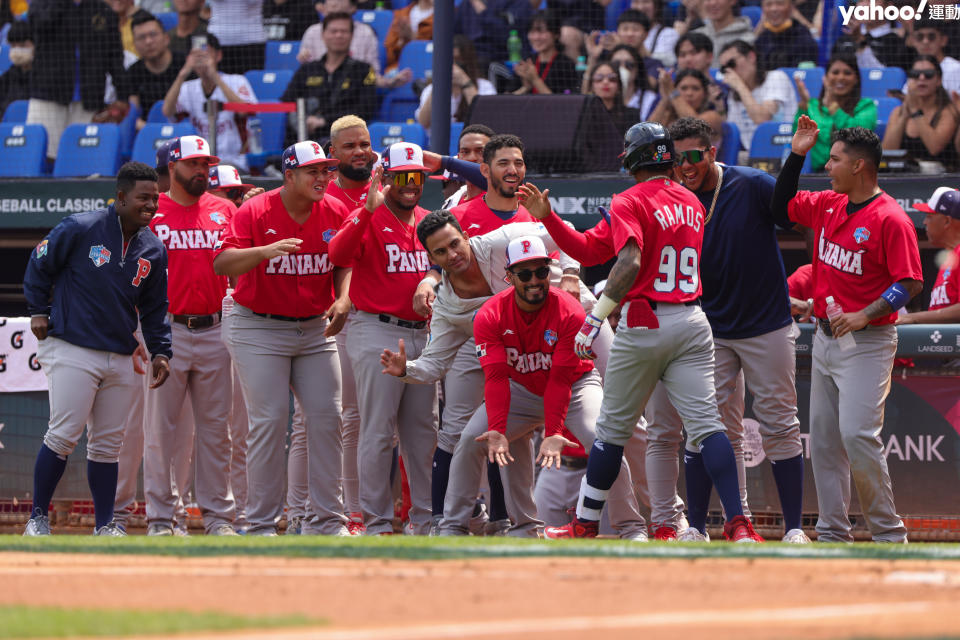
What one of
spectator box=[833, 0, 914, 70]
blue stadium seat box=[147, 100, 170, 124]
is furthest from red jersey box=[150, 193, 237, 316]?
spectator box=[833, 0, 914, 70]

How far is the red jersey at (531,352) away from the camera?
19.5ft

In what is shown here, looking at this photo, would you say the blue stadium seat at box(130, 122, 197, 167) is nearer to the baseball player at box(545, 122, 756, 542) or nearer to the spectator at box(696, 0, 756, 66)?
the spectator at box(696, 0, 756, 66)

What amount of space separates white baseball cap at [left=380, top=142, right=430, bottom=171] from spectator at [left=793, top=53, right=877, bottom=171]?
356 cm

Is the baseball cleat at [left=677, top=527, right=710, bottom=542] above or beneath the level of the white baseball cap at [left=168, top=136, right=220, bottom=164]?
beneath

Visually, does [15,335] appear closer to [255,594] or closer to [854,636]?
[255,594]

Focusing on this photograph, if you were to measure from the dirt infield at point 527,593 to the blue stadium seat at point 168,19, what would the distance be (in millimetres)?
9096

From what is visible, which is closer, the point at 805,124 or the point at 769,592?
the point at 769,592

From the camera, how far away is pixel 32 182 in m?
10.2

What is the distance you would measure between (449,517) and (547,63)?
5.52 meters

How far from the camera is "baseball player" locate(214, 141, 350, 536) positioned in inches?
254

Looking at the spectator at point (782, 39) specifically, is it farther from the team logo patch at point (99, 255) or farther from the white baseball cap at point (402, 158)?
the team logo patch at point (99, 255)

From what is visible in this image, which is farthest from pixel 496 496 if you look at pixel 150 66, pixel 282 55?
pixel 282 55

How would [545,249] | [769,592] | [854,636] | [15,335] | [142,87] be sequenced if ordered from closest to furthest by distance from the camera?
[854,636], [769,592], [545,249], [15,335], [142,87]

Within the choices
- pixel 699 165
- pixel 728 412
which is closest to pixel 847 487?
pixel 728 412
